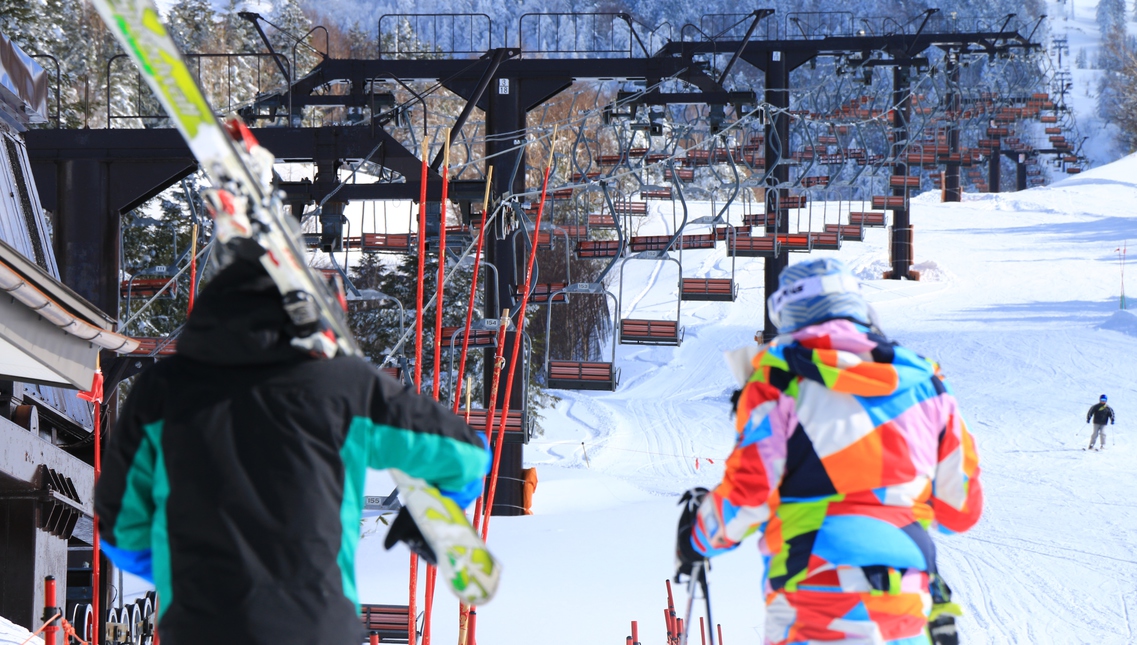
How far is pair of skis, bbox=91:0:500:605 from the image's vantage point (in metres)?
1.92

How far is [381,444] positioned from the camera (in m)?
2.15

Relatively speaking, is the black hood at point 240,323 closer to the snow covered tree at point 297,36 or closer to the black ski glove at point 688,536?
the black ski glove at point 688,536

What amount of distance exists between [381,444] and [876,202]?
22.7 metres

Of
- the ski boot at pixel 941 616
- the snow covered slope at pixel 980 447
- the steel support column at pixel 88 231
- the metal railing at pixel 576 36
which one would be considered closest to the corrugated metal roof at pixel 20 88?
the steel support column at pixel 88 231

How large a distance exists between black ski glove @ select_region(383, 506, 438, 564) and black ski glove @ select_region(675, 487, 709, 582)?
0.73 meters

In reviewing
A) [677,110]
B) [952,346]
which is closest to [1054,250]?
[952,346]

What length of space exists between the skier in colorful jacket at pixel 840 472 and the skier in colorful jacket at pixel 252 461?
0.82 metres

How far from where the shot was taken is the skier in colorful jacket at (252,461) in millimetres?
2061

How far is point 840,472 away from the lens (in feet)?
8.39

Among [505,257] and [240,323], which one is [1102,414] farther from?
[240,323]

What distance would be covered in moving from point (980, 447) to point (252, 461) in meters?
18.7

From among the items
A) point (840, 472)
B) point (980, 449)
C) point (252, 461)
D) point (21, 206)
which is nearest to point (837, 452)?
point (840, 472)

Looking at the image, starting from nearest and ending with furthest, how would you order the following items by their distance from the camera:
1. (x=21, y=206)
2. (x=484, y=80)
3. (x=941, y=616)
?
(x=941, y=616) → (x=21, y=206) → (x=484, y=80)

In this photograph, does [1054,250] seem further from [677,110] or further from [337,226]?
[337,226]
